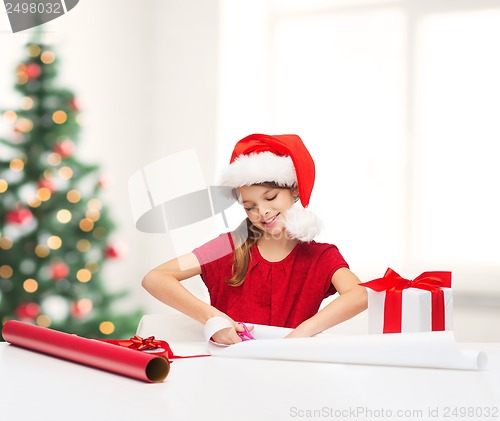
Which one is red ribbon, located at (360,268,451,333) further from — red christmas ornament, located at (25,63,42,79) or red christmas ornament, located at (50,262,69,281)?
red christmas ornament, located at (25,63,42,79)

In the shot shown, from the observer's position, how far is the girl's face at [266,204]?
5.39ft

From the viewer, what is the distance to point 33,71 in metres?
3.27

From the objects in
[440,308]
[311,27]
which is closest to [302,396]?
[440,308]

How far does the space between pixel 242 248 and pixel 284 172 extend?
0.24m

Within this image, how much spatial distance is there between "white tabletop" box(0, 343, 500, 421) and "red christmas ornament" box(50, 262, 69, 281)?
2246 mm

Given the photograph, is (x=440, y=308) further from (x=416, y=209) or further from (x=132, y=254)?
(x=132, y=254)

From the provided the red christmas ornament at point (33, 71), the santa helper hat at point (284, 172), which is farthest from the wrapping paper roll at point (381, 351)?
the red christmas ornament at point (33, 71)

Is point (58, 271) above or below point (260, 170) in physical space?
below

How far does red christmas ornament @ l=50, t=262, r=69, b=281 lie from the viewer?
328cm

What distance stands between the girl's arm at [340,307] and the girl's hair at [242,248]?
228 millimetres

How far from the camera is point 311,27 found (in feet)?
12.1
